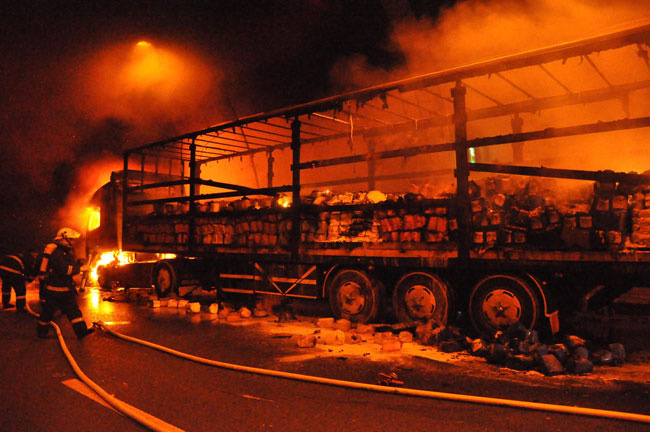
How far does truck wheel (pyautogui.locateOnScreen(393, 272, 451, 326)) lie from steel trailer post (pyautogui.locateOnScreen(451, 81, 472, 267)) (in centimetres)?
63

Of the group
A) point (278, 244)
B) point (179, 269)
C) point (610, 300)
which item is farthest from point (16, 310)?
point (610, 300)

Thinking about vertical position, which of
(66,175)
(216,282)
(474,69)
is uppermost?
(66,175)

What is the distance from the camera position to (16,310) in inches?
376

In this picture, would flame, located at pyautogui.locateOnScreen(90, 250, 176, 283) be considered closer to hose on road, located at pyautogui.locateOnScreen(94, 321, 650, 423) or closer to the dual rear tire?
the dual rear tire

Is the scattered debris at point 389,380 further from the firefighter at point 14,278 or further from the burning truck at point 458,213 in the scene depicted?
the firefighter at point 14,278

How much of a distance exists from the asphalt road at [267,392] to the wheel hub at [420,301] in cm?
132

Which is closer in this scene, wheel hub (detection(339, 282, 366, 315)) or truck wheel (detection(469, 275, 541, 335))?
truck wheel (detection(469, 275, 541, 335))

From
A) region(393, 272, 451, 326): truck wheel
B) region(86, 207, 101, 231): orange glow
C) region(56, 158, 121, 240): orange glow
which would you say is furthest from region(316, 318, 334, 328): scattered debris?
region(56, 158, 121, 240): orange glow

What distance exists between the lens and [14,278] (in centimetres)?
969

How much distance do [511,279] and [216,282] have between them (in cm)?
615

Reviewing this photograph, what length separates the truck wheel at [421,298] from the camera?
668 centimetres

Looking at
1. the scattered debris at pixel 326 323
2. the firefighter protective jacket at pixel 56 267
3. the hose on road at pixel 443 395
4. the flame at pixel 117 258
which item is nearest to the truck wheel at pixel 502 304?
the scattered debris at pixel 326 323

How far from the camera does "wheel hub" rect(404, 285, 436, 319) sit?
6789 mm

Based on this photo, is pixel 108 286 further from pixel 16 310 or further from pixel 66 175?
pixel 66 175
